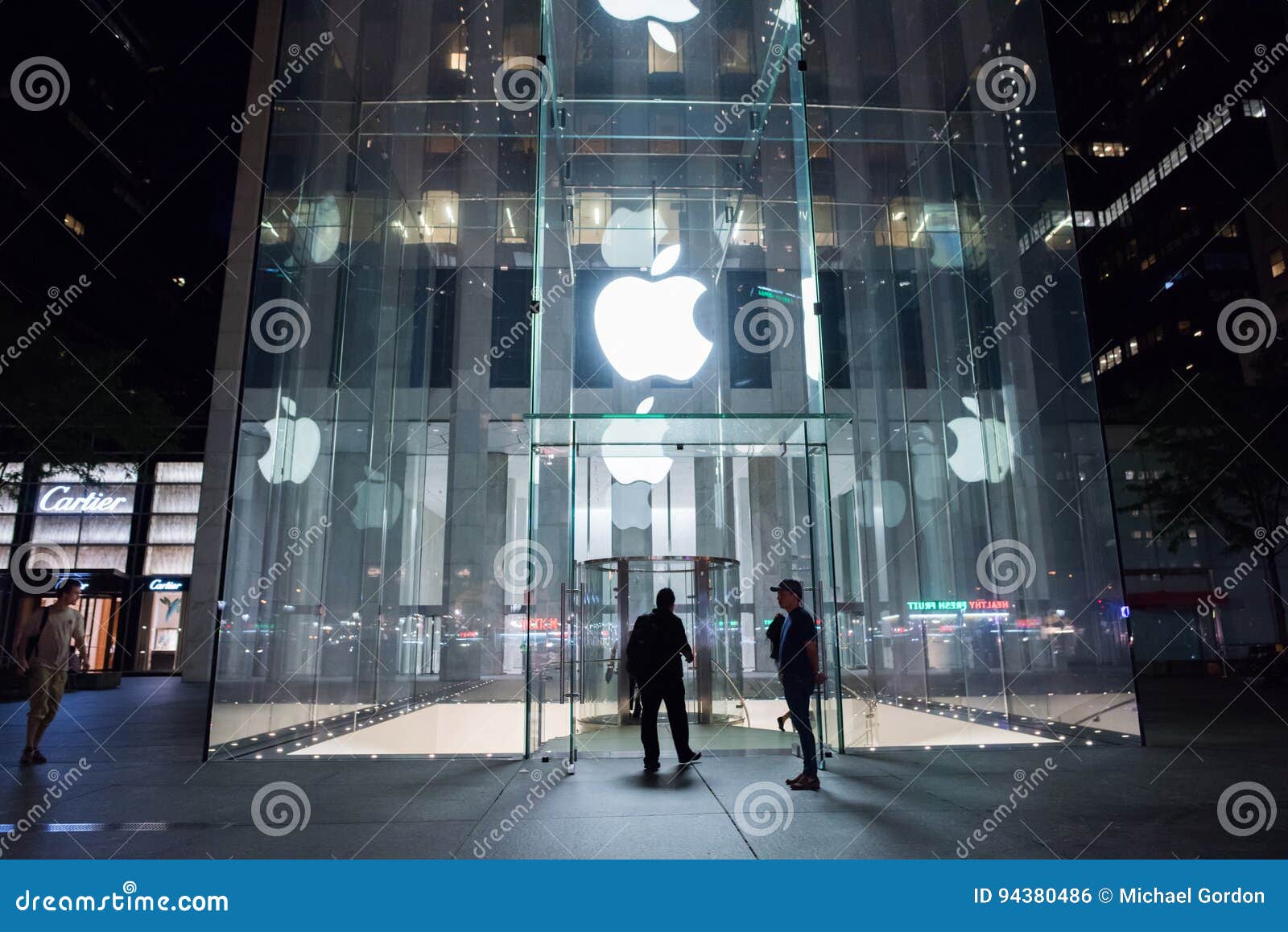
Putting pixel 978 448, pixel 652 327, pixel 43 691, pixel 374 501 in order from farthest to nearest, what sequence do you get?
pixel 652 327
pixel 374 501
pixel 978 448
pixel 43 691

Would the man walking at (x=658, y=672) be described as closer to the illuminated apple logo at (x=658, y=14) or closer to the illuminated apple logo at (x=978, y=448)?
the illuminated apple logo at (x=978, y=448)

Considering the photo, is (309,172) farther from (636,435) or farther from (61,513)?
(61,513)

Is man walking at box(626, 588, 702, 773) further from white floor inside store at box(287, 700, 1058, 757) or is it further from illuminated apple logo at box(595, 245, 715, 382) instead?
illuminated apple logo at box(595, 245, 715, 382)

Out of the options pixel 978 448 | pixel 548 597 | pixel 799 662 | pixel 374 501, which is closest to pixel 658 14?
pixel 978 448

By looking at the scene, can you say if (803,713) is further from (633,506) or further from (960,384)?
(960,384)

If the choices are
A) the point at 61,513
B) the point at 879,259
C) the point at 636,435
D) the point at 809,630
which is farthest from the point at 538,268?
the point at 61,513

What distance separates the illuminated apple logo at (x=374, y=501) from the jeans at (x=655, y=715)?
511 cm

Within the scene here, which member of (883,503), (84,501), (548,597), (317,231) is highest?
(84,501)

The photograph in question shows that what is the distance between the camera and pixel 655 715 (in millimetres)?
7316

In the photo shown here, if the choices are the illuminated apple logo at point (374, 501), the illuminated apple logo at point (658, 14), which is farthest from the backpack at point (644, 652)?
the illuminated apple logo at point (658, 14)

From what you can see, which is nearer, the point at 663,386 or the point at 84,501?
the point at 663,386

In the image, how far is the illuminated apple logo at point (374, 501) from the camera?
35.2ft

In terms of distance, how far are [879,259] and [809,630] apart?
7.65 m

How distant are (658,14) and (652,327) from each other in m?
4.58
